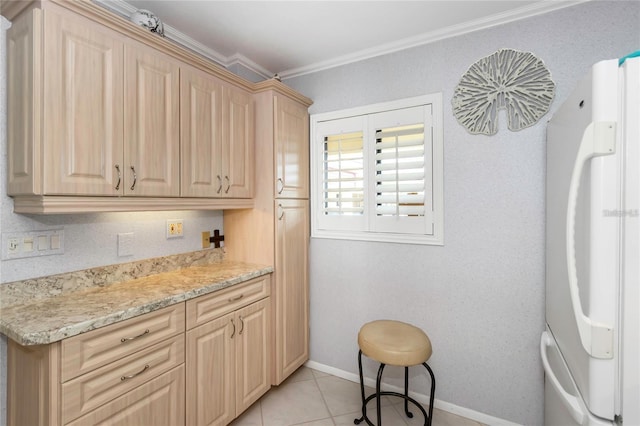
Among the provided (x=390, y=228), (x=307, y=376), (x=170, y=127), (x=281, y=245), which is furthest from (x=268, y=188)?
(x=307, y=376)

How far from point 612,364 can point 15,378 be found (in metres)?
2.27

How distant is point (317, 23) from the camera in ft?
6.47

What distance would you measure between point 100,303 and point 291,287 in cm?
127

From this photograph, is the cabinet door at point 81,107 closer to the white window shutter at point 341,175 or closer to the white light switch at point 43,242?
the white light switch at point 43,242

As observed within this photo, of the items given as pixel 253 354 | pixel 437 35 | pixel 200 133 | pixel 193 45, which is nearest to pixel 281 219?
pixel 200 133

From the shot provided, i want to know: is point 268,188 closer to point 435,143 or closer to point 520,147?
point 435,143

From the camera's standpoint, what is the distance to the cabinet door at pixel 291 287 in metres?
2.24

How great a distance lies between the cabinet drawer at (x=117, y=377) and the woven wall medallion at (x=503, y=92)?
2200 millimetres

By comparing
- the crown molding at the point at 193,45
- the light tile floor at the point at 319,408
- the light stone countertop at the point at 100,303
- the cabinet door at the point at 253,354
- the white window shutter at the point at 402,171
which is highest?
the crown molding at the point at 193,45

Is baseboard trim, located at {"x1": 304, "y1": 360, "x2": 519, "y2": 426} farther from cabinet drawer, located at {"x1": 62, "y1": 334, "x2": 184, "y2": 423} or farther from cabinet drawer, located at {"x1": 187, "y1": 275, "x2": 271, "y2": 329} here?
cabinet drawer, located at {"x1": 62, "y1": 334, "x2": 184, "y2": 423}

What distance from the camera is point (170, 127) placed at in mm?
1683

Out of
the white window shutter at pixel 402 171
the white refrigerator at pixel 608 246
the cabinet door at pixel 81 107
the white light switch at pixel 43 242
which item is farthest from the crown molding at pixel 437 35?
the white light switch at pixel 43 242

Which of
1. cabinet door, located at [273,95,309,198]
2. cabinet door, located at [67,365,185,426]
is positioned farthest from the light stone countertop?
cabinet door, located at [273,95,309,198]

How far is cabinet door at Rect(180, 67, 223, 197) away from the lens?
5.78 feet
